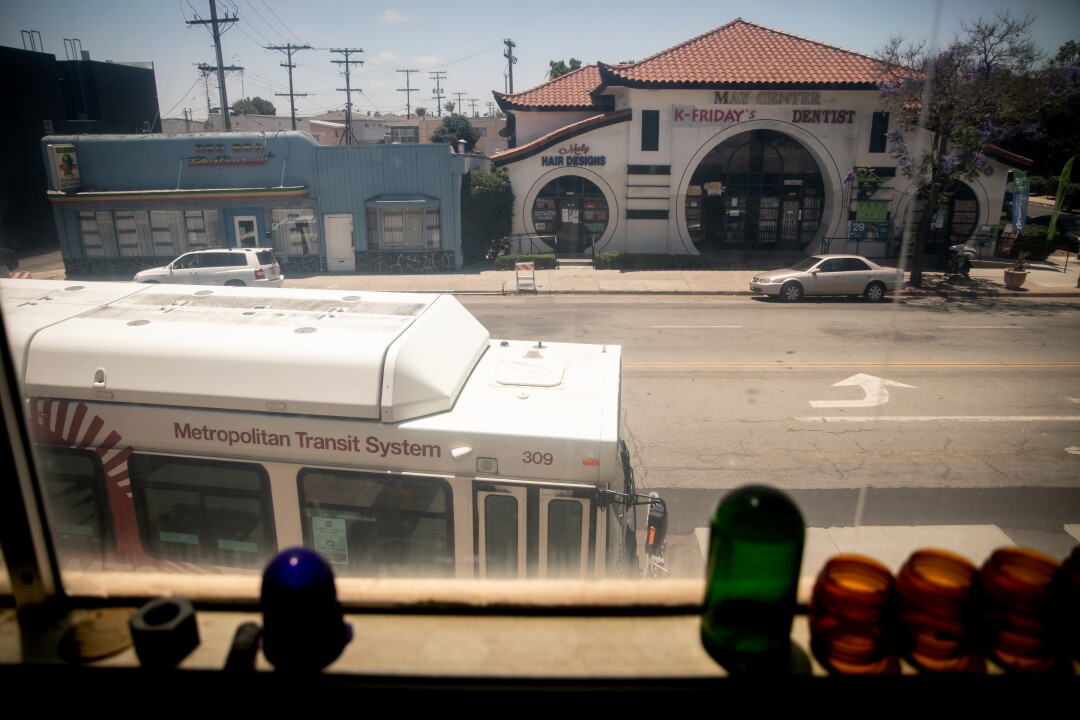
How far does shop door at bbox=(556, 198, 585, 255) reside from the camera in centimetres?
2942

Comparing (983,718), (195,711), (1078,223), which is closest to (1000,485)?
(983,718)

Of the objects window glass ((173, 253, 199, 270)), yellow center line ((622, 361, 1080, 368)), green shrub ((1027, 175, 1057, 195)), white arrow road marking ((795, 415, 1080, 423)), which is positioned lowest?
white arrow road marking ((795, 415, 1080, 423))

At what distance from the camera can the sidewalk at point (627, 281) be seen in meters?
22.9

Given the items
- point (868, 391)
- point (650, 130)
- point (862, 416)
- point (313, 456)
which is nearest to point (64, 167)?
point (650, 130)

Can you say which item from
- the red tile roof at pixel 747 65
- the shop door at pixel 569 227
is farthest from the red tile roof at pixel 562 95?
the shop door at pixel 569 227

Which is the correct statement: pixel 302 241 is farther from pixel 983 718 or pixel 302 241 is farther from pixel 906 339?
pixel 983 718

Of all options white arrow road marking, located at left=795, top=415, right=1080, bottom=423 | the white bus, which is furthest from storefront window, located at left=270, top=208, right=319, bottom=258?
the white bus

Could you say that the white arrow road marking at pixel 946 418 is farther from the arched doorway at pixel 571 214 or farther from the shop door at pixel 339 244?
the shop door at pixel 339 244

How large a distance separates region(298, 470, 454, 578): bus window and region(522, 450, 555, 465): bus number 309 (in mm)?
538

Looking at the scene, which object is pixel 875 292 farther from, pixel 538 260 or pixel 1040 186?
pixel 1040 186

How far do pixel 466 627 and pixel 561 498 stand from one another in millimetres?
2538

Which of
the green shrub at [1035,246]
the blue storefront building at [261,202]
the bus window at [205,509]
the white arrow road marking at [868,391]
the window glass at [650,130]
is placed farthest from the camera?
the green shrub at [1035,246]

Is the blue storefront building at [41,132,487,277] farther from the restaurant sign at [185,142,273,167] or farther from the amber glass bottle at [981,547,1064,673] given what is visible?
the amber glass bottle at [981,547,1064,673]

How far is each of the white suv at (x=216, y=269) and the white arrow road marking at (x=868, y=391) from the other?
53.2 feet
